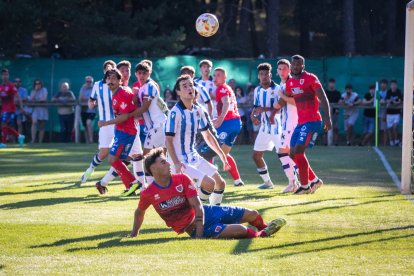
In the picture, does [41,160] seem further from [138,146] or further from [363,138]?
[363,138]

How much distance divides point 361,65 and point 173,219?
22.3m

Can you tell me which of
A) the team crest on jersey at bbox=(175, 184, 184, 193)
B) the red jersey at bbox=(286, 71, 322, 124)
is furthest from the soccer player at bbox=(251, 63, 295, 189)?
the team crest on jersey at bbox=(175, 184, 184, 193)

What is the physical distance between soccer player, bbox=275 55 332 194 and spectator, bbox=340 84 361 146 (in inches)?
576

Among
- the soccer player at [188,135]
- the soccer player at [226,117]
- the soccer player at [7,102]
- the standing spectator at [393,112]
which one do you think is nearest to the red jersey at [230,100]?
the soccer player at [226,117]

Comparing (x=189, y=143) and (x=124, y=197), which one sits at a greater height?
(x=189, y=143)

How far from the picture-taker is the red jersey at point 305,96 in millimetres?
14992

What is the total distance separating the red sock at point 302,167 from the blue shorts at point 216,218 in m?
4.76

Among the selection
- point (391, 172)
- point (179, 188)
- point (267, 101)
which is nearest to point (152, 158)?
point (179, 188)

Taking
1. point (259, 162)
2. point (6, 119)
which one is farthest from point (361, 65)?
point (259, 162)

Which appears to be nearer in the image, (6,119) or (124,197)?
(124,197)

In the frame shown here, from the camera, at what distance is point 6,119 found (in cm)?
2786

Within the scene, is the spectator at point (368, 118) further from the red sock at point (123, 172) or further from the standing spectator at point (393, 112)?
the red sock at point (123, 172)

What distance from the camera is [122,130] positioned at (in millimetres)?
14984

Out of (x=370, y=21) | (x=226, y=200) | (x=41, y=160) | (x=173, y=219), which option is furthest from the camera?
(x=370, y=21)
